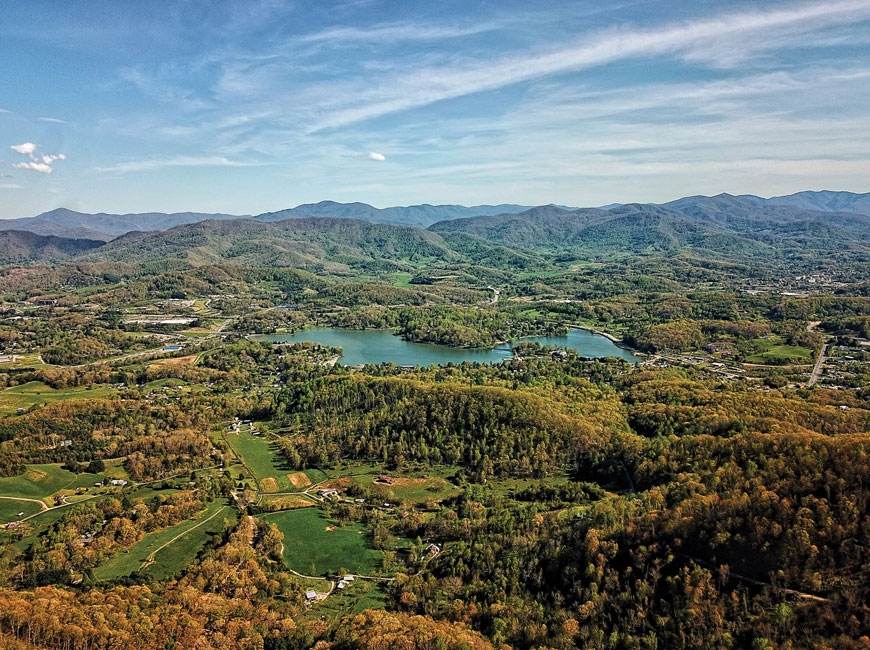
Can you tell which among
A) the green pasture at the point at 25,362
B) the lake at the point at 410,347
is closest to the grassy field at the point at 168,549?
the lake at the point at 410,347

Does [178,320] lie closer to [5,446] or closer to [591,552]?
[5,446]

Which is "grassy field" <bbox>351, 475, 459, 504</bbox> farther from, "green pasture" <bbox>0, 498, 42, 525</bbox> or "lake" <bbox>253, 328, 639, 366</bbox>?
"lake" <bbox>253, 328, 639, 366</bbox>

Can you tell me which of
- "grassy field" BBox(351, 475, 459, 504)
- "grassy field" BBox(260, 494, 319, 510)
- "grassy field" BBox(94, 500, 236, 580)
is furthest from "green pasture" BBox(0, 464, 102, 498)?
"grassy field" BBox(351, 475, 459, 504)

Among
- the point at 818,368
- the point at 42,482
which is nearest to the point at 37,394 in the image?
the point at 42,482

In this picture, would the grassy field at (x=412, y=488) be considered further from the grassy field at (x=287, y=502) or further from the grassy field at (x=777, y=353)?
the grassy field at (x=777, y=353)

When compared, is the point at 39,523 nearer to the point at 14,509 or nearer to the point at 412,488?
the point at 14,509

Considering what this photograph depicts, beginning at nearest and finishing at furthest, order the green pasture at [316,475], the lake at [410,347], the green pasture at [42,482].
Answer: the green pasture at [42,482] → the green pasture at [316,475] → the lake at [410,347]

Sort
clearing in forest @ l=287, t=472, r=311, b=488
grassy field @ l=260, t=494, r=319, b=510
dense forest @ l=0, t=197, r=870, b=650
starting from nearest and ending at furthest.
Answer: dense forest @ l=0, t=197, r=870, b=650
grassy field @ l=260, t=494, r=319, b=510
clearing in forest @ l=287, t=472, r=311, b=488

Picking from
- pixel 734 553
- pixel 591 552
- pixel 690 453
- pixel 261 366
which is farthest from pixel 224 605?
pixel 261 366
